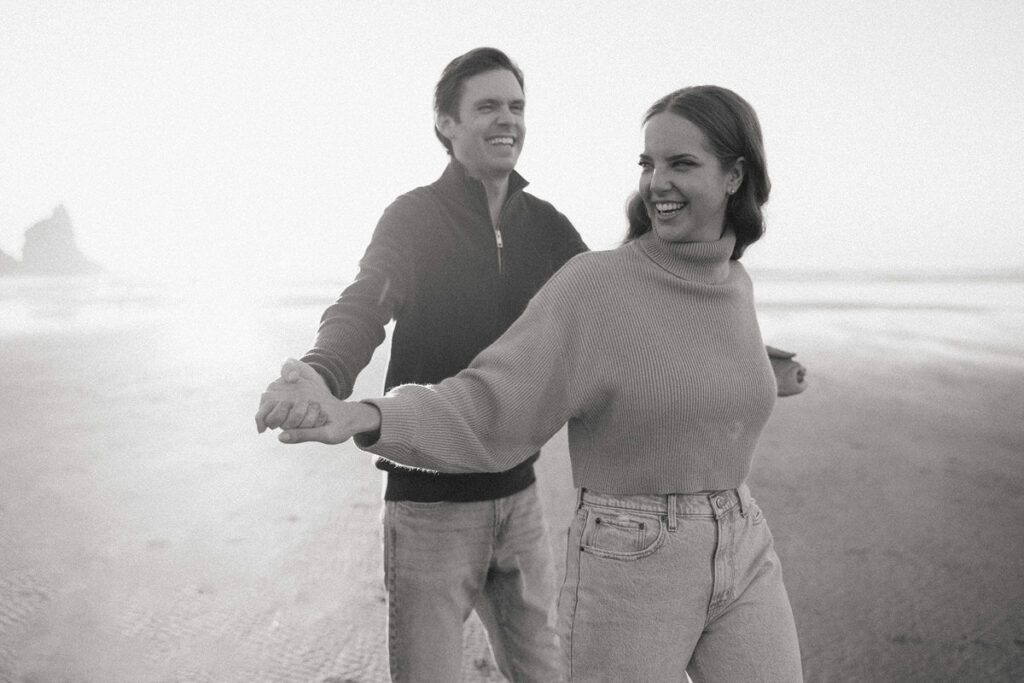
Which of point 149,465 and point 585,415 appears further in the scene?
point 149,465

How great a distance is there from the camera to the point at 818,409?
7.64 meters

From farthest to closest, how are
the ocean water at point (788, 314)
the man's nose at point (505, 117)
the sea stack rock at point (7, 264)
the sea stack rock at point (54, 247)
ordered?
the sea stack rock at point (54, 247)
the sea stack rock at point (7, 264)
the ocean water at point (788, 314)
the man's nose at point (505, 117)

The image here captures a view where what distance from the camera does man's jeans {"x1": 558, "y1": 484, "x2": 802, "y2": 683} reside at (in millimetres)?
1816

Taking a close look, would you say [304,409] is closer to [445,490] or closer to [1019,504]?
[445,490]

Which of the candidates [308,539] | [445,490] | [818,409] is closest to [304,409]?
[445,490]

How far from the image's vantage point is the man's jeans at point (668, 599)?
182cm

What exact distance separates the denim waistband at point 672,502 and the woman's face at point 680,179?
27.7 inches

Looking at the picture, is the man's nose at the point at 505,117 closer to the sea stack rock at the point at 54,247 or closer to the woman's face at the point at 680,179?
Answer: the woman's face at the point at 680,179

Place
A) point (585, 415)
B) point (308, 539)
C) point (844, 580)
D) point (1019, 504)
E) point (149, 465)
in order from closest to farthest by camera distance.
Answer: point (585, 415), point (844, 580), point (308, 539), point (1019, 504), point (149, 465)

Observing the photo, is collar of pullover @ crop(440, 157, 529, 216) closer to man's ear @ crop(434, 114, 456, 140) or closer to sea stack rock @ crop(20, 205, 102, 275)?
man's ear @ crop(434, 114, 456, 140)

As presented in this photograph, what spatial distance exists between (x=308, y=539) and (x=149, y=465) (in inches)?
85.3

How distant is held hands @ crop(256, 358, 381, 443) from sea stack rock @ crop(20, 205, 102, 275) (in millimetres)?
63168

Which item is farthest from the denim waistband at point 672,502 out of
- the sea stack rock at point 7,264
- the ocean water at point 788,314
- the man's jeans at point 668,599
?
the sea stack rock at point 7,264

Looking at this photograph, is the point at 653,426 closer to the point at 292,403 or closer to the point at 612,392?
the point at 612,392
